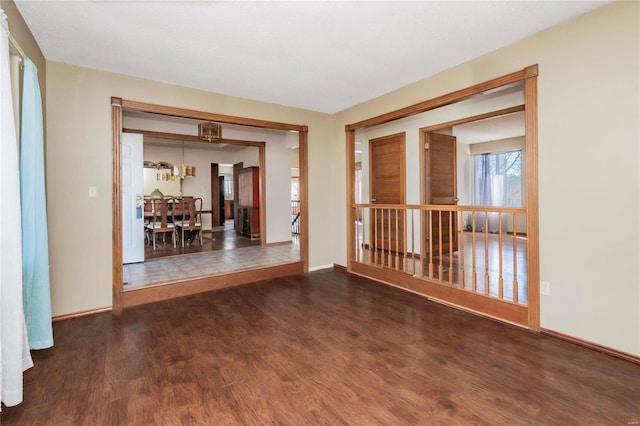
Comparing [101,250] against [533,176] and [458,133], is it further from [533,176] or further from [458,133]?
[458,133]

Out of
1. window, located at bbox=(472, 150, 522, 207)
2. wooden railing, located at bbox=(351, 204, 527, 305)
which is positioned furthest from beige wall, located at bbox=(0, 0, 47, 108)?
window, located at bbox=(472, 150, 522, 207)

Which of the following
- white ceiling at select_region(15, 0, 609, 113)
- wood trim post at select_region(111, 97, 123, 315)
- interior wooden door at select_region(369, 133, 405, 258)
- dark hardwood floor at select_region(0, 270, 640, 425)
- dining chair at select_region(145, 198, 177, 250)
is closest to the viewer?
dark hardwood floor at select_region(0, 270, 640, 425)

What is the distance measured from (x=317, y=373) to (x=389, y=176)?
4077 millimetres

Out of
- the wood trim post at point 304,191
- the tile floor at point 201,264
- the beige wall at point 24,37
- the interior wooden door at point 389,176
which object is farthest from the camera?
the interior wooden door at point 389,176

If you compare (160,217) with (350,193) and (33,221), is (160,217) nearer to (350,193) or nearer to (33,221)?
(350,193)

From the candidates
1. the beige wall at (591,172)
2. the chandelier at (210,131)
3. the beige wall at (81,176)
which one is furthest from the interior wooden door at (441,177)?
the beige wall at (81,176)

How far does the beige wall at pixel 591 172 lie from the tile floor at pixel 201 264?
334cm

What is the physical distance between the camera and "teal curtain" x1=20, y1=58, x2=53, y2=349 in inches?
81.7

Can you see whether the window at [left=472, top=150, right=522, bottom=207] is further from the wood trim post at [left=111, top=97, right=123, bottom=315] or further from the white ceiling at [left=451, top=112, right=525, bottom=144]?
the wood trim post at [left=111, top=97, right=123, bottom=315]

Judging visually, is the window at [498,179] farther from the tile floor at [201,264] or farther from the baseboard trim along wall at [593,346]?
the baseboard trim along wall at [593,346]

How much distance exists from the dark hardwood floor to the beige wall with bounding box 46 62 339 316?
1.18 ft

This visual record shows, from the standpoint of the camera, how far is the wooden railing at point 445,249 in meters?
3.05

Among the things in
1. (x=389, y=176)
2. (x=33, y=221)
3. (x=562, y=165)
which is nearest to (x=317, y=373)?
(x=33, y=221)

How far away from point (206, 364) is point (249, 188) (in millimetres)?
6063
